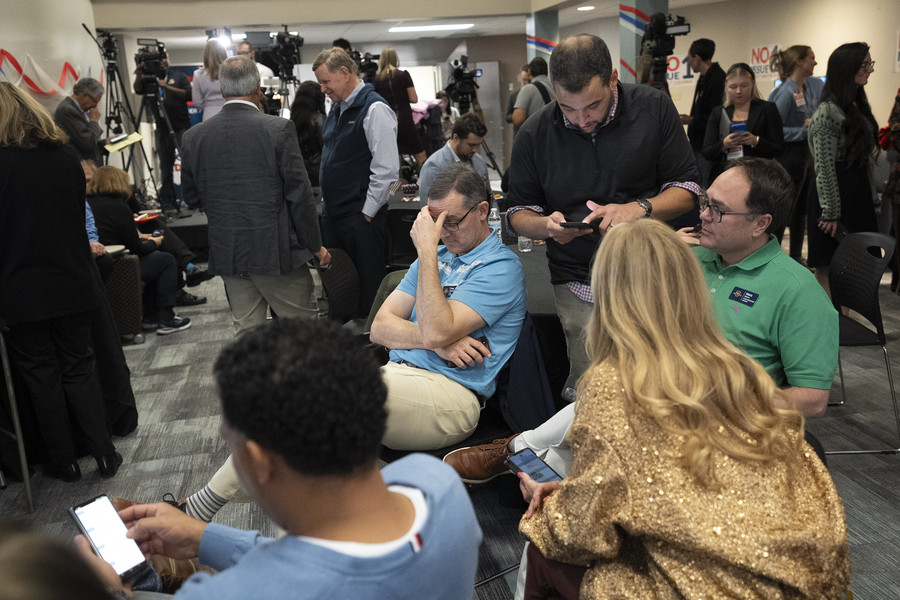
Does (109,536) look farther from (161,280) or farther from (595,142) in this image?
(161,280)

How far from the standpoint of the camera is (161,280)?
16.4ft

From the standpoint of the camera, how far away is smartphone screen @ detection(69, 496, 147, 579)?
1358 millimetres

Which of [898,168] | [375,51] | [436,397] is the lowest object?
[436,397]

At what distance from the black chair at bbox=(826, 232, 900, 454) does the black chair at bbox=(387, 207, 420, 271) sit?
224cm

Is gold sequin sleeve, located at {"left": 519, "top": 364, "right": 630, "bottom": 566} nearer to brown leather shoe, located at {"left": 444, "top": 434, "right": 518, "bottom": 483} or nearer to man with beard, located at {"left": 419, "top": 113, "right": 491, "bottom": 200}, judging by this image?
brown leather shoe, located at {"left": 444, "top": 434, "right": 518, "bottom": 483}

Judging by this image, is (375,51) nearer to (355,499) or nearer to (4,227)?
(4,227)

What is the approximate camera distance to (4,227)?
2.59m

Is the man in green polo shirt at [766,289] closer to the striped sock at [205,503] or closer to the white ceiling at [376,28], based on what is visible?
the striped sock at [205,503]

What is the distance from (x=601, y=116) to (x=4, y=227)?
207 cm

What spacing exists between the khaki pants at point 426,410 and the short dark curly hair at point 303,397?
1257 mm

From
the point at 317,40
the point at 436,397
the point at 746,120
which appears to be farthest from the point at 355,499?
the point at 317,40

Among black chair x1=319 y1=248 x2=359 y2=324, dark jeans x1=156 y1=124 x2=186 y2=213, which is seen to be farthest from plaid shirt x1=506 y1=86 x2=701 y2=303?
dark jeans x1=156 y1=124 x2=186 y2=213

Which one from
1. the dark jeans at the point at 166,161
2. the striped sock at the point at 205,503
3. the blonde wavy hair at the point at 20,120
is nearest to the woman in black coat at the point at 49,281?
the blonde wavy hair at the point at 20,120

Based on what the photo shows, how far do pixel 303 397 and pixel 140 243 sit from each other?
4476mm
